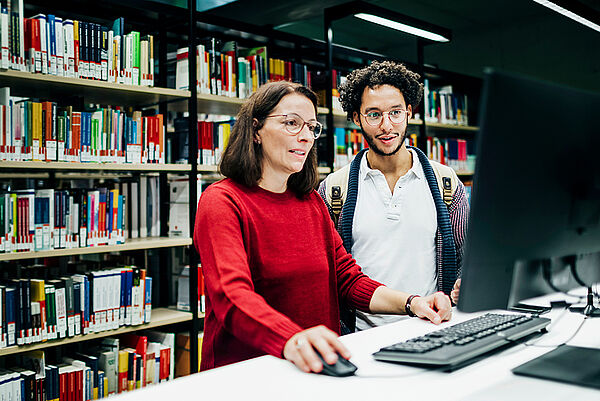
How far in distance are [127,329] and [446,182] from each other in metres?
1.72

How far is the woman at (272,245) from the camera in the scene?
1.15 metres

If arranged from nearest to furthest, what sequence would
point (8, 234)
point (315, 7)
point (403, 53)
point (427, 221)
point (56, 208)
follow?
point (427, 221)
point (8, 234)
point (56, 208)
point (315, 7)
point (403, 53)

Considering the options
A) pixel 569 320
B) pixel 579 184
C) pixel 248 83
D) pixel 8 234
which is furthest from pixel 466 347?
pixel 248 83

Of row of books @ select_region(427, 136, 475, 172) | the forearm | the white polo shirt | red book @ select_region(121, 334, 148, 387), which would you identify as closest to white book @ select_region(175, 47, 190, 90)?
red book @ select_region(121, 334, 148, 387)

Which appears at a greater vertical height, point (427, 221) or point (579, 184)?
point (579, 184)

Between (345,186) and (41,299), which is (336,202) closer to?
(345,186)

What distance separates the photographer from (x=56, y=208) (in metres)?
2.41

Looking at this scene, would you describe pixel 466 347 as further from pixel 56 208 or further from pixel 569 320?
pixel 56 208

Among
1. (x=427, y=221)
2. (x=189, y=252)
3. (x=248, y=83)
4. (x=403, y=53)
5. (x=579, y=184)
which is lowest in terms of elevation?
(x=189, y=252)

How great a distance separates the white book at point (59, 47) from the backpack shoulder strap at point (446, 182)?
173cm

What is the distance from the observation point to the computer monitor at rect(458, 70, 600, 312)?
32.4 inches

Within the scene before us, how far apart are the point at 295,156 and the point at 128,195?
1702 millimetres

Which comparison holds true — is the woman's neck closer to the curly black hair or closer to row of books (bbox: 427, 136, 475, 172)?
the curly black hair

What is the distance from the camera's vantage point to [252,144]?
1.44 m
